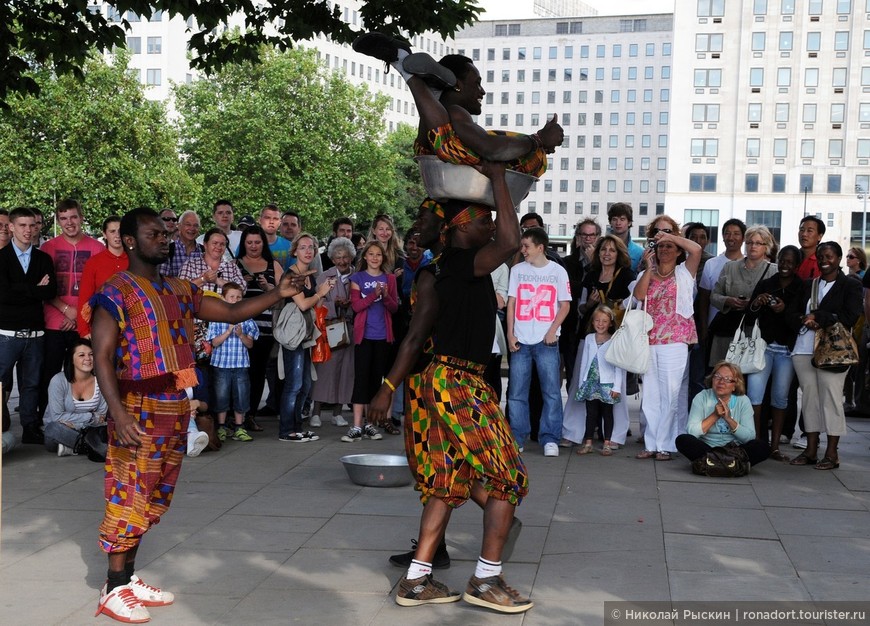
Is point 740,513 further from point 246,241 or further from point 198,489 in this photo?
point 246,241

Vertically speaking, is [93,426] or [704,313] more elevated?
[704,313]

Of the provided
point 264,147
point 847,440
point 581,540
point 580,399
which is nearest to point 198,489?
point 581,540

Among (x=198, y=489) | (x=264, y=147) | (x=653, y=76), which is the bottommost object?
(x=198, y=489)

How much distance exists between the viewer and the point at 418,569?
17.6 feet

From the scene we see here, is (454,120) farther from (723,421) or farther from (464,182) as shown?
(723,421)

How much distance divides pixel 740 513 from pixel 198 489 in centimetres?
399

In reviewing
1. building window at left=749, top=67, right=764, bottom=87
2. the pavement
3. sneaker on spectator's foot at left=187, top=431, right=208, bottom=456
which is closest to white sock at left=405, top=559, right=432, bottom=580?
the pavement

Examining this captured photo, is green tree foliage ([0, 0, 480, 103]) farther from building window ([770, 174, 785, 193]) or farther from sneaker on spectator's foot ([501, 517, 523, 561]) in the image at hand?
building window ([770, 174, 785, 193])

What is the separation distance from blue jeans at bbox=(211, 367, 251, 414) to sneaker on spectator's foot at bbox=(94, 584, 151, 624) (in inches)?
203

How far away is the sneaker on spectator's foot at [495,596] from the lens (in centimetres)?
524

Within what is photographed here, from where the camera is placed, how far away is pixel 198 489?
825 centimetres

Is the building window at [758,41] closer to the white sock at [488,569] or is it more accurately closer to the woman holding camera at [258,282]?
the woman holding camera at [258,282]

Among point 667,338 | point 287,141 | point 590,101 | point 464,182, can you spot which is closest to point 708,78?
point 287,141

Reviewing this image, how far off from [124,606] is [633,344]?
5.87 m
